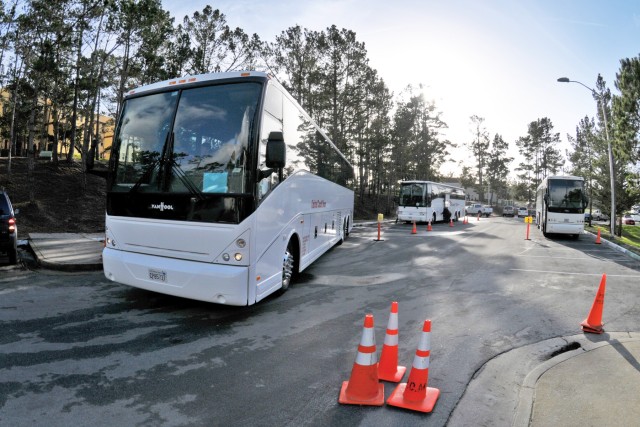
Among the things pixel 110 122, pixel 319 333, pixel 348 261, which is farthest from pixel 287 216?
pixel 110 122

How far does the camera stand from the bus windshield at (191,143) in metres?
5.61

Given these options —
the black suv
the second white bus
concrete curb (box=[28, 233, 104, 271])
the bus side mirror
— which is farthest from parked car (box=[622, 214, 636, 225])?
the black suv

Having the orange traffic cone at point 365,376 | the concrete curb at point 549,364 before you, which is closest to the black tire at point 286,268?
the orange traffic cone at point 365,376

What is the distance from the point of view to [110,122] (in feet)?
134

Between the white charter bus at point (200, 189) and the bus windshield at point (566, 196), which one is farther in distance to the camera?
the bus windshield at point (566, 196)

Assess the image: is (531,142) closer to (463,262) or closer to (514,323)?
(463,262)

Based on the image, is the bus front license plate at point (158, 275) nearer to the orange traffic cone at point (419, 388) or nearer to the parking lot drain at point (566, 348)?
the orange traffic cone at point (419, 388)

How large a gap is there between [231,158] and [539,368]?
4.68m

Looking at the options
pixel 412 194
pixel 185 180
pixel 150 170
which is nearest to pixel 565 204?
pixel 412 194

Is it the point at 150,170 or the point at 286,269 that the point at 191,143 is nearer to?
the point at 150,170

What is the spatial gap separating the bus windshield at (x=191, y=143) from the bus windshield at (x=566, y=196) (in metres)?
19.2

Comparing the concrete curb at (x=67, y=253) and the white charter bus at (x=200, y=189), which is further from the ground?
the white charter bus at (x=200, y=189)

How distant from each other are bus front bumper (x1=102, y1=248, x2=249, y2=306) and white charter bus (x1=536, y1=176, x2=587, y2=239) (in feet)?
64.3

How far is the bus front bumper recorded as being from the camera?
539 centimetres
